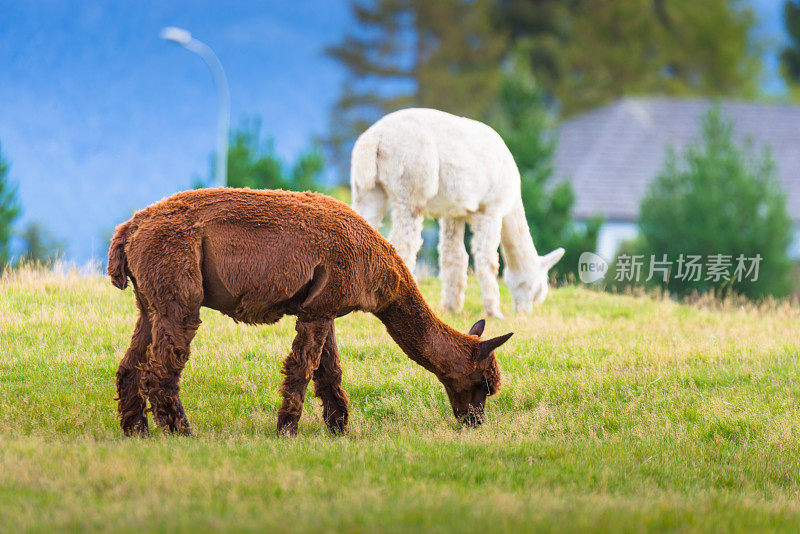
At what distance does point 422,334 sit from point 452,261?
17.6 feet

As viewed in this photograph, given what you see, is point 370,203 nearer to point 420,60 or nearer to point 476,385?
point 476,385

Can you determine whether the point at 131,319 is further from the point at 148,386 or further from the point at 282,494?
the point at 282,494

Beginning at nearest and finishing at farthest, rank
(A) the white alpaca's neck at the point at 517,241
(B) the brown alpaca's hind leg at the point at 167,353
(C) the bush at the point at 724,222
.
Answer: (B) the brown alpaca's hind leg at the point at 167,353, (A) the white alpaca's neck at the point at 517,241, (C) the bush at the point at 724,222

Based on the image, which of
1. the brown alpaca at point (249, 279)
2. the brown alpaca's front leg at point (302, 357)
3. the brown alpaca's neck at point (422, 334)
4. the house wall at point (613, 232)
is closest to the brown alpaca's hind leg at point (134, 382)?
the brown alpaca at point (249, 279)

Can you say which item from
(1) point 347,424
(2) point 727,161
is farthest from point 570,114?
(1) point 347,424

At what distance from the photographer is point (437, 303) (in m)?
14.1

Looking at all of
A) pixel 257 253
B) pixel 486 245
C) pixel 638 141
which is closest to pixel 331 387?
pixel 257 253

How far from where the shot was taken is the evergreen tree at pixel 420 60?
37.8 m

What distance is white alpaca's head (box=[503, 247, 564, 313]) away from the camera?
1326 cm

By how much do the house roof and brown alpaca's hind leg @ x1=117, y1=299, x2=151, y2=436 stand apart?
1070 inches

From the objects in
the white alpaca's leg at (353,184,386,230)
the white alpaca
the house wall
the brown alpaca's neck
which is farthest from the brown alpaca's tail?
the house wall

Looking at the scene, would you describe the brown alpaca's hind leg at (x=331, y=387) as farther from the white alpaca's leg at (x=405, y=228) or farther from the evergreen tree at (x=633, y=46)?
the evergreen tree at (x=633, y=46)

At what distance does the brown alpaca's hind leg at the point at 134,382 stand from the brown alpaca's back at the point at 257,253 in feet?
1.37

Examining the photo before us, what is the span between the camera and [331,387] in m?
7.88
